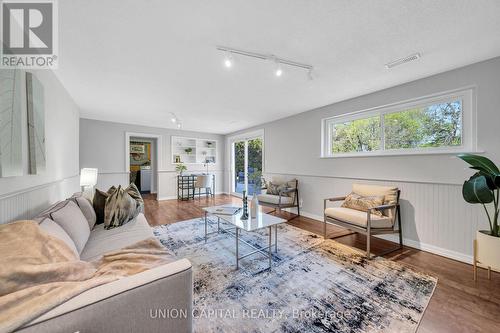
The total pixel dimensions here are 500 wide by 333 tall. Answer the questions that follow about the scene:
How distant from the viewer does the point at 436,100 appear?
2.55m

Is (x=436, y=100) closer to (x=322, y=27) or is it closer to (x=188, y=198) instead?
(x=322, y=27)

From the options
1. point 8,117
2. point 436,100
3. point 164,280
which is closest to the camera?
point 164,280

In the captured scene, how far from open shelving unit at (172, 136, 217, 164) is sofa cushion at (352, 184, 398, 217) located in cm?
520

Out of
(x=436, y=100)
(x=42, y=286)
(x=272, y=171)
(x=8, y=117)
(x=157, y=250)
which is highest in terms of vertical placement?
(x=436, y=100)

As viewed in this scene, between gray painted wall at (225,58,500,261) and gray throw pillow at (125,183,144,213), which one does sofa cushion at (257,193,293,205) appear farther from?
gray throw pillow at (125,183,144,213)

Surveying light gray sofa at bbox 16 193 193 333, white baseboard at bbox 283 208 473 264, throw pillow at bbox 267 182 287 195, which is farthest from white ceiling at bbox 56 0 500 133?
white baseboard at bbox 283 208 473 264

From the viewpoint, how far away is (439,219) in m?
2.45

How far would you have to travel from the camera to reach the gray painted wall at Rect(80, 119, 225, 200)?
499 centimetres

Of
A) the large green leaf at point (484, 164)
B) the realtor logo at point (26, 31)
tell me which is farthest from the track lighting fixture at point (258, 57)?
the large green leaf at point (484, 164)

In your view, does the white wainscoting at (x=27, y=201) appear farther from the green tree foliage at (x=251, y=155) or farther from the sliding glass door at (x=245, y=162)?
the green tree foliage at (x=251, y=155)

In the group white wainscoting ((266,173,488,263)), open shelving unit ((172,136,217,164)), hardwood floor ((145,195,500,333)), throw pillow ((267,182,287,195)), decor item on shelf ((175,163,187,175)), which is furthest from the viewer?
open shelving unit ((172,136,217,164))

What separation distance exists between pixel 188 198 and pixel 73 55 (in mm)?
4570

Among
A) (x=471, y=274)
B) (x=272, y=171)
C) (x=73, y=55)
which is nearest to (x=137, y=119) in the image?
(x=73, y=55)

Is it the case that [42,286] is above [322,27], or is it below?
below
